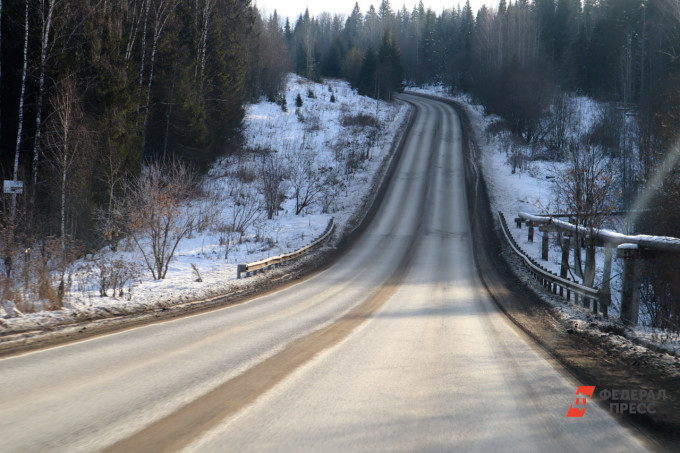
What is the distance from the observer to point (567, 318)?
32.2 feet

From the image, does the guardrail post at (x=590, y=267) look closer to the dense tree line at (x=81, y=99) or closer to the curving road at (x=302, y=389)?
the curving road at (x=302, y=389)

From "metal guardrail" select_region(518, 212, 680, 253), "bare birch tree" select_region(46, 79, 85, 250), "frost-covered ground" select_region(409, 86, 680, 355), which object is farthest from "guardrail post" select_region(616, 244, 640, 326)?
"bare birch tree" select_region(46, 79, 85, 250)

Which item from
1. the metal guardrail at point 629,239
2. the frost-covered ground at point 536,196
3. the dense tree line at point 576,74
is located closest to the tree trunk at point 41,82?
the frost-covered ground at point 536,196

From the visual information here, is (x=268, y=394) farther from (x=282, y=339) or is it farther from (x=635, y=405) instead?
(x=635, y=405)

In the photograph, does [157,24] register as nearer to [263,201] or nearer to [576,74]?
[263,201]

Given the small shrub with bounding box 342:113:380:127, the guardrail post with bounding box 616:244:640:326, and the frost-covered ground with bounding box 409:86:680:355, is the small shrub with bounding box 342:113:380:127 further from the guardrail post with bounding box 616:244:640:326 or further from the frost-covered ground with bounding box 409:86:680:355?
the guardrail post with bounding box 616:244:640:326

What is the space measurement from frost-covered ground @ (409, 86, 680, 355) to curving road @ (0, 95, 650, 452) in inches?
88.7

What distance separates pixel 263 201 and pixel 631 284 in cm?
2738

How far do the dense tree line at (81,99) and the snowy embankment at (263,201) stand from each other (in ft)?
11.4

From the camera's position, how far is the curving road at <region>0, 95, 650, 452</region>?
140 inches

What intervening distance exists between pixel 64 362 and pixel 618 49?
75.0 meters

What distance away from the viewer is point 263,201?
3319 centimetres

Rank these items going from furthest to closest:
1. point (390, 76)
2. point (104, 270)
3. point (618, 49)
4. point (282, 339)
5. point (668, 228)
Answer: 1. point (390, 76)
2. point (618, 49)
3. point (668, 228)
4. point (104, 270)
5. point (282, 339)

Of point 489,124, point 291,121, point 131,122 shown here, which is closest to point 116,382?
point 131,122
